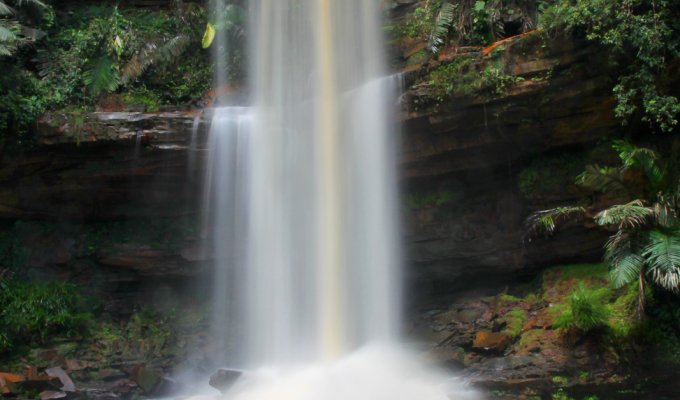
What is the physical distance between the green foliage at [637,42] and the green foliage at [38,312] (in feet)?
36.3

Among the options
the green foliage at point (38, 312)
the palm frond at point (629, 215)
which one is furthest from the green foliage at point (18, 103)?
the palm frond at point (629, 215)

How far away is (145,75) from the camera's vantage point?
47.3 ft

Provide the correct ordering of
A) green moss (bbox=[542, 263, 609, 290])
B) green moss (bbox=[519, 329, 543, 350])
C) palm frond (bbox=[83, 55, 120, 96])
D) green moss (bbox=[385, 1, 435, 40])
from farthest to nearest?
palm frond (bbox=[83, 55, 120, 96]) < green moss (bbox=[385, 1, 435, 40]) < green moss (bbox=[542, 263, 609, 290]) < green moss (bbox=[519, 329, 543, 350])

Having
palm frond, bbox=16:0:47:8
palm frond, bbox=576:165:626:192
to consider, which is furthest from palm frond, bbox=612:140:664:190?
palm frond, bbox=16:0:47:8

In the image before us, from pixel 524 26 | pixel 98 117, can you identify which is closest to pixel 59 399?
pixel 98 117

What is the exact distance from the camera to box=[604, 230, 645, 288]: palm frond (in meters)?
9.17

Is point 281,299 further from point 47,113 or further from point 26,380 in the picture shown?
point 47,113

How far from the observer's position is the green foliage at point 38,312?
39.3 ft

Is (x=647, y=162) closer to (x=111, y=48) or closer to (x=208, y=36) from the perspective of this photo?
(x=208, y=36)

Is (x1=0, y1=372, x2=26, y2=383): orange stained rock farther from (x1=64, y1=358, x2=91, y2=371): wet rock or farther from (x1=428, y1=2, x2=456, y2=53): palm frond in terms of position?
(x1=428, y1=2, x2=456, y2=53): palm frond

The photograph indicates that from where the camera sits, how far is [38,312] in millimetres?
12328

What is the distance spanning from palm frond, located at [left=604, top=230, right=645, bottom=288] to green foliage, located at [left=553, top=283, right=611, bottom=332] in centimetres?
60

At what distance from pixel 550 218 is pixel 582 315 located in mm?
1798

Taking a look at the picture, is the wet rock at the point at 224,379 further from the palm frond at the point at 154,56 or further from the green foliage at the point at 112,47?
the palm frond at the point at 154,56
